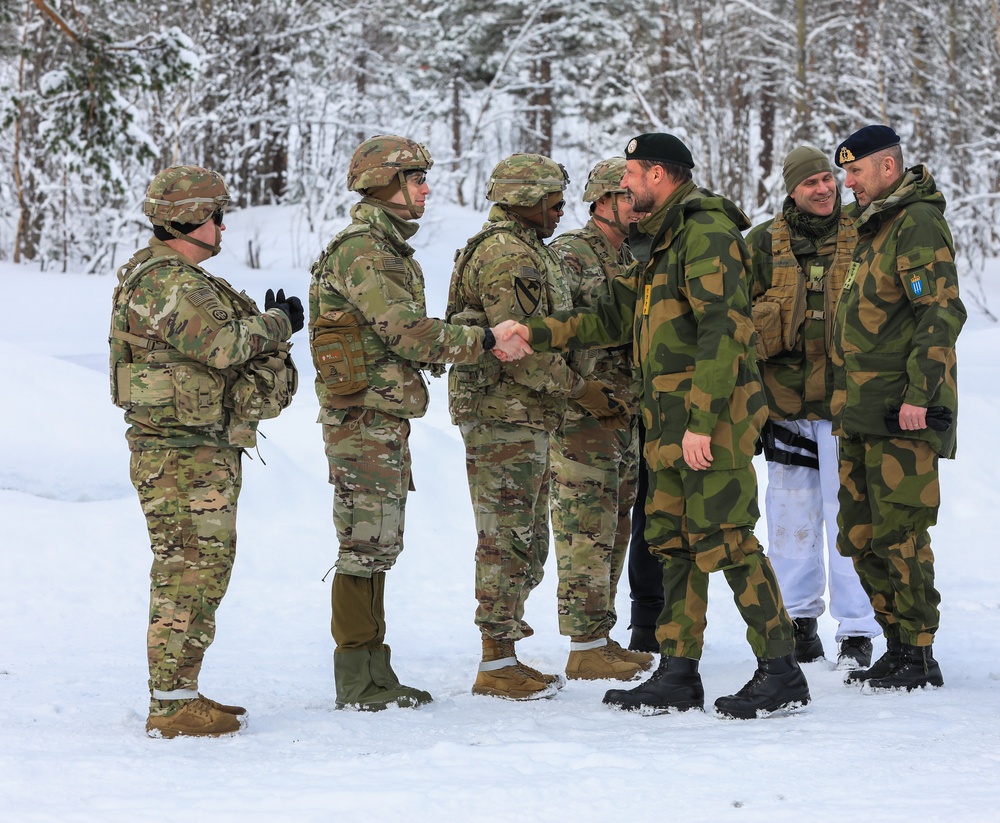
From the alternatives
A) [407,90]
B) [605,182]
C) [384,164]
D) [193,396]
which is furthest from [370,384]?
[407,90]

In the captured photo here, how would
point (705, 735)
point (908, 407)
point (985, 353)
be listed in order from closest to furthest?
1. point (705, 735)
2. point (908, 407)
3. point (985, 353)

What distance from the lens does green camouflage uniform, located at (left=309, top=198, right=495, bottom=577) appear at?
4609 millimetres

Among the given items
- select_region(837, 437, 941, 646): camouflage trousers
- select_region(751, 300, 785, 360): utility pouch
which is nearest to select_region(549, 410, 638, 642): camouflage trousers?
select_region(751, 300, 785, 360): utility pouch

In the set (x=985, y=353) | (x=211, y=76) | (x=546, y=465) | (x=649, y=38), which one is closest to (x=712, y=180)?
(x=649, y=38)

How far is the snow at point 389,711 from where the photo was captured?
3.30m

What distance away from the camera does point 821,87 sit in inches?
1068

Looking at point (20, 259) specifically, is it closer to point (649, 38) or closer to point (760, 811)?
point (649, 38)

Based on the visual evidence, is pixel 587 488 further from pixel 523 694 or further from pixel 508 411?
pixel 523 694

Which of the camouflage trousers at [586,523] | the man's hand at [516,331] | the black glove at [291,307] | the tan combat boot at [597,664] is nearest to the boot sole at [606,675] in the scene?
the tan combat boot at [597,664]

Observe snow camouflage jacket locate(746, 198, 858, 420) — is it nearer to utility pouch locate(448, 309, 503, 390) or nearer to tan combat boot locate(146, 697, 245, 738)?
utility pouch locate(448, 309, 503, 390)

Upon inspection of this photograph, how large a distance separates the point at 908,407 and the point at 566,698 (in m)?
1.91

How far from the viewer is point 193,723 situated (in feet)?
14.0

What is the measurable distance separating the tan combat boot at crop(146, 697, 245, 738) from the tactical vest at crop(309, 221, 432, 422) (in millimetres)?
1285

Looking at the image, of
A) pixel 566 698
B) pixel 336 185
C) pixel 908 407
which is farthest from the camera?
pixel 336 185
